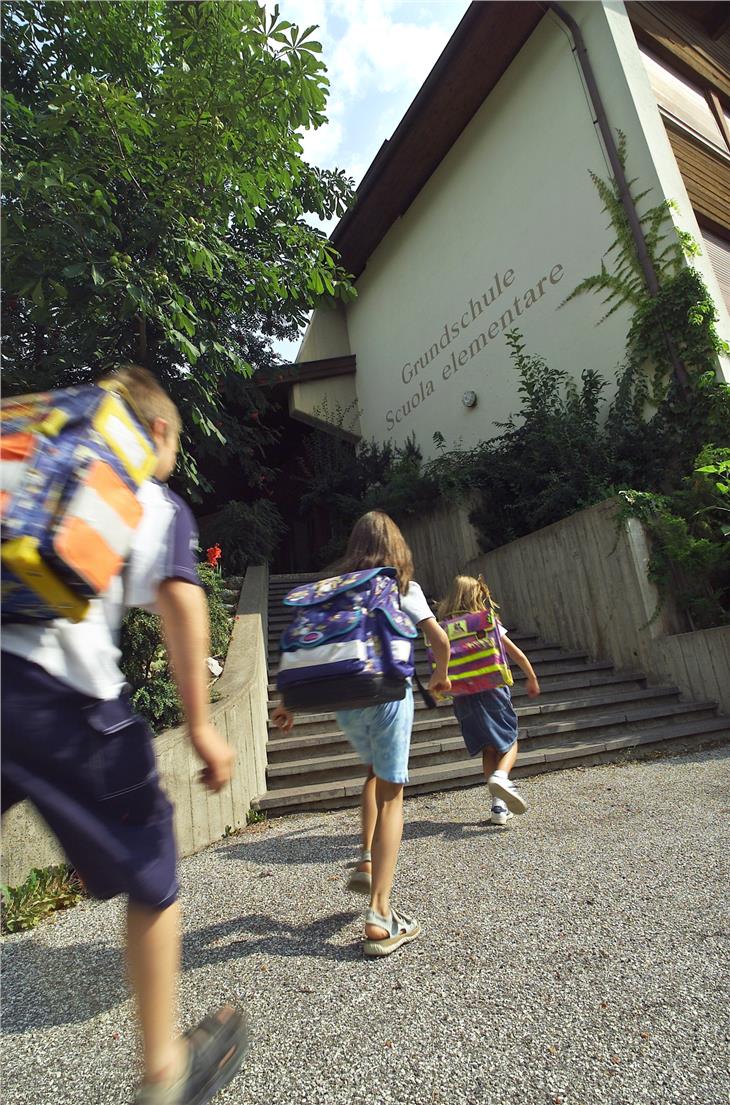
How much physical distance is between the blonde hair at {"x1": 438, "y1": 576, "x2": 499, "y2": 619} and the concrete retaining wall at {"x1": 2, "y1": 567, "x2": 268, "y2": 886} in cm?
162

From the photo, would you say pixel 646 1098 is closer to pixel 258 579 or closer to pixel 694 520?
pixel 694 520

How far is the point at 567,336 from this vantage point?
952cm

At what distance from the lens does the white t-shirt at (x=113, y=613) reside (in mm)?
1227

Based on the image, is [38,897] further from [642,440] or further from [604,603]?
[642,440]

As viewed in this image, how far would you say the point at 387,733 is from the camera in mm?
2375

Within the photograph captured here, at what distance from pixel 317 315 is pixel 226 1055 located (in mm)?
16689

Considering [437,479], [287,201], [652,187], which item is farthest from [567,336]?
[287,201]

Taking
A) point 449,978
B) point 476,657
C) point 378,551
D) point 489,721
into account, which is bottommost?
point 449,978

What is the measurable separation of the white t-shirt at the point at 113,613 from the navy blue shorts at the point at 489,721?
2.90m

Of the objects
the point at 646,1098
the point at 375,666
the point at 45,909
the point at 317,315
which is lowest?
the point at 646,1098

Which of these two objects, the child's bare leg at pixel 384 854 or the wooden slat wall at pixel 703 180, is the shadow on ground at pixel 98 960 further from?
the wooden slat wall at pixel 703 180

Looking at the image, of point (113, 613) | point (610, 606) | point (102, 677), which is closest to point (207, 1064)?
point (102, 677)

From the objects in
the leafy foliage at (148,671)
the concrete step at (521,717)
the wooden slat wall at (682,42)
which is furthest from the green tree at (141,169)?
the wooden slat wall at (682,42)

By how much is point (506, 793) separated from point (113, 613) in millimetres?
2892
